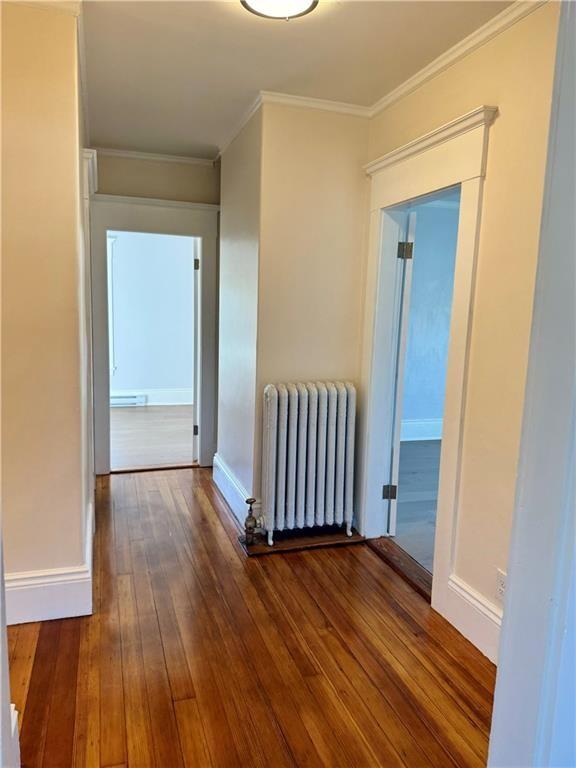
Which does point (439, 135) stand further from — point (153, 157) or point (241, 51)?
point (153, 157)

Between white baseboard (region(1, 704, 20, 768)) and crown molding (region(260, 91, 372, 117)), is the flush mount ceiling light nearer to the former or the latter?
crown molding (region(260, 91, 372, 117))

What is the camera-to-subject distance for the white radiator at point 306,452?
121 inches

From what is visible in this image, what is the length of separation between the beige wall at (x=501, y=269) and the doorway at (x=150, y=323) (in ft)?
17.2

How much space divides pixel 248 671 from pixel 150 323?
6.22 metres

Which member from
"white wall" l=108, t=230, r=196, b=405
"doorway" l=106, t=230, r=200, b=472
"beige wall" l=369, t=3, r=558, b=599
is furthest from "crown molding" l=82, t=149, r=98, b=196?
"white wall" l=108, t=230, r=196, b=405

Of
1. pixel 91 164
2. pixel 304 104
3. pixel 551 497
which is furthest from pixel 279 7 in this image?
pixel 551 497

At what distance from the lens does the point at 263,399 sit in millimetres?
3133

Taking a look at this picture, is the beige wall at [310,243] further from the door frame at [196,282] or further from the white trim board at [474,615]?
the door frame at [196,282]

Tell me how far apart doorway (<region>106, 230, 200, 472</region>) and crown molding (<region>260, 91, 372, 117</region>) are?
177 inches

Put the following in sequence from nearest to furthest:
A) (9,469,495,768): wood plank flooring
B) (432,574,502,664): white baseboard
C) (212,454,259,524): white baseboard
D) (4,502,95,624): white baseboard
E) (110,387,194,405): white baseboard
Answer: (9,469,495,768): wood plank flooring → (432,574,502,664): white baseboard → (4,502,95,624): white baseboard → (212,454,259,524): white baseboard → (110,387,194,405): white baseboard

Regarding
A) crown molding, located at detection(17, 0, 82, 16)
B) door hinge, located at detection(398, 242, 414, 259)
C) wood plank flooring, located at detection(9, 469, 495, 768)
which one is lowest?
wood plank flooring, located at detection(9, 469, 495, 768)

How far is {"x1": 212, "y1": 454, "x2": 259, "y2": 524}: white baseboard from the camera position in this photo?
3465mm

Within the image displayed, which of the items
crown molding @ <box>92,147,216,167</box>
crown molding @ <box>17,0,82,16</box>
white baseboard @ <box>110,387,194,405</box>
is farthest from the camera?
white baseboard @ <box>110,387,194,405</box>

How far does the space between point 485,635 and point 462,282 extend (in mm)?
1491
